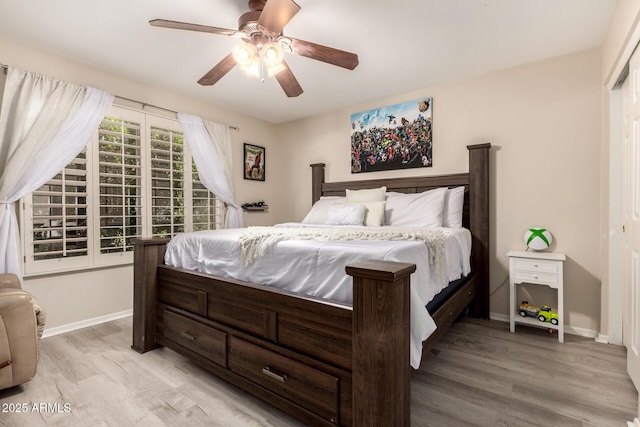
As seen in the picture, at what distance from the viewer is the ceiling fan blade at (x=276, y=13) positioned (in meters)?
1.61

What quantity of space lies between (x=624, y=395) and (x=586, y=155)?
1.83 m

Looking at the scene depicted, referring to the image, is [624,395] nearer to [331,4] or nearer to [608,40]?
[608,40]

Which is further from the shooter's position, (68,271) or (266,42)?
(68,271)

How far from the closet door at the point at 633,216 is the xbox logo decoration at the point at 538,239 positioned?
725 mm

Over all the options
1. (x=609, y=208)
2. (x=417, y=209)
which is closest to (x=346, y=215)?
(x=417, y=209)

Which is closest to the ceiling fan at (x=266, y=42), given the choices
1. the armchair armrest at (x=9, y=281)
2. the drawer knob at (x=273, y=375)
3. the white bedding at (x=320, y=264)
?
the white bedding at (x=320, y=264)

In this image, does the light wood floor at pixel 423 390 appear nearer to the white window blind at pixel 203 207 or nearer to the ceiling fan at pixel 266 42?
the white window blind at pixel 203 207

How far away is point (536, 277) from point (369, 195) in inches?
66.4

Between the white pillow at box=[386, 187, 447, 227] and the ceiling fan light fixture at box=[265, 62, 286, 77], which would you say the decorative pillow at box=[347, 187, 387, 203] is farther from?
the ceiling fan light fixture at box=[265, 62, 286, 77]

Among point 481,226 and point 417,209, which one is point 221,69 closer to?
point 417,209

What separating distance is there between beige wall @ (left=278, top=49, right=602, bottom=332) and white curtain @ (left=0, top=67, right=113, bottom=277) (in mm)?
3423

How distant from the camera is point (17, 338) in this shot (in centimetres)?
176

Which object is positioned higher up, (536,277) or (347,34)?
(347,34)

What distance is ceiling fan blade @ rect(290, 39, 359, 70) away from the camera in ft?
6.51
